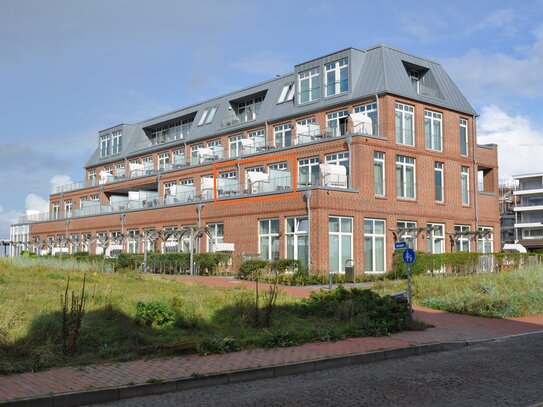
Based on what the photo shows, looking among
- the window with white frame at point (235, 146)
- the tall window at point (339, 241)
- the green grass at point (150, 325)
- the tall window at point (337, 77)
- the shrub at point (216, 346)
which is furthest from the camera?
the window with white frame at point (235, 146)

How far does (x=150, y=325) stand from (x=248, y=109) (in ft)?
118

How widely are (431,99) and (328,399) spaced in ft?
106

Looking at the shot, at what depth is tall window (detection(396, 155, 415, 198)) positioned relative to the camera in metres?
35.8

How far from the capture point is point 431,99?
37.7m

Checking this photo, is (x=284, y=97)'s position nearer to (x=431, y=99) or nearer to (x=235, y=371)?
(x=431, y=99)

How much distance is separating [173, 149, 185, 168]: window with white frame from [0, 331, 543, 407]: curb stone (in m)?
38.2

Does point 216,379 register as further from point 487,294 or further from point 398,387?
point 487,294

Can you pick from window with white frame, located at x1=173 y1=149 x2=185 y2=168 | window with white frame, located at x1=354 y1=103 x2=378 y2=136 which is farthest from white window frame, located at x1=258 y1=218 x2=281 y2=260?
window with white frame, located at x1=173 y1=149 x2=185 y2=168

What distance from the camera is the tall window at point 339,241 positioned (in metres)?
31.8

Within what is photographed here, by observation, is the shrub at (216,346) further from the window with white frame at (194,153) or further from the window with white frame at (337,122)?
the window with white frame at (194,153)

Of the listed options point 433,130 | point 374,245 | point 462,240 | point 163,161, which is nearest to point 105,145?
point 163,161

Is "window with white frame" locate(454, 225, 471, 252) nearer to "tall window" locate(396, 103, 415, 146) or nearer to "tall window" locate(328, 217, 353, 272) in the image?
"tall window" locate(396, 103, 415, 146)

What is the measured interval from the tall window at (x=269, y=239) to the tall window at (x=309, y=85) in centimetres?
962

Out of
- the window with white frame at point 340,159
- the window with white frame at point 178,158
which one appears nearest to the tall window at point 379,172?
the window with white frame at point 340,159
